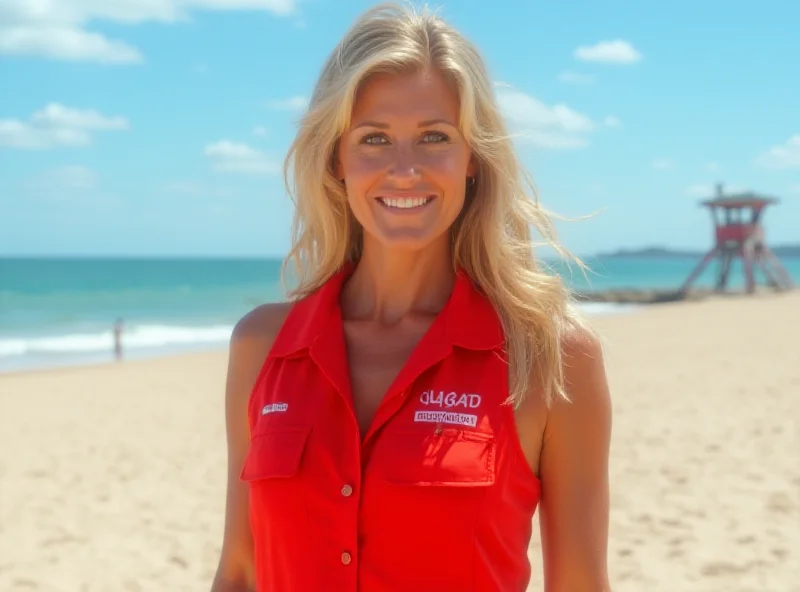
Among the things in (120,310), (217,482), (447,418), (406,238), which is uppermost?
(406,238)

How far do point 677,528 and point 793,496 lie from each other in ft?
4.03

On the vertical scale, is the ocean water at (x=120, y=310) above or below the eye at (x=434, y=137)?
below

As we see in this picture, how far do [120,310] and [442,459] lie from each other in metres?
48.2

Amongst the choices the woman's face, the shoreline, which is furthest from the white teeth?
the shoreline

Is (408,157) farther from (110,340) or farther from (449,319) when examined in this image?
(110,340)

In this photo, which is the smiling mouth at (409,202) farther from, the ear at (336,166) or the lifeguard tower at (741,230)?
the lifeguard tower at (741,230)

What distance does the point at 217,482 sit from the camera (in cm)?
834

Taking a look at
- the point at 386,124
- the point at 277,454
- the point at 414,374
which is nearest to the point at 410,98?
the point at 386,124

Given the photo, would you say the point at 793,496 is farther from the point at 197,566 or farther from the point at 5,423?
the point at 5,423

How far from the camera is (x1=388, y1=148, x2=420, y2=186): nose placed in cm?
213

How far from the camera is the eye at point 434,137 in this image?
7.16ft

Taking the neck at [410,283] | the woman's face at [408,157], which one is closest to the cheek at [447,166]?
the woman's face at [408,157]

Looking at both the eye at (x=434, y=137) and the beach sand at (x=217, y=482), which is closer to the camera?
the eye at (x=434, y=137)

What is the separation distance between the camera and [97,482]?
854cm
